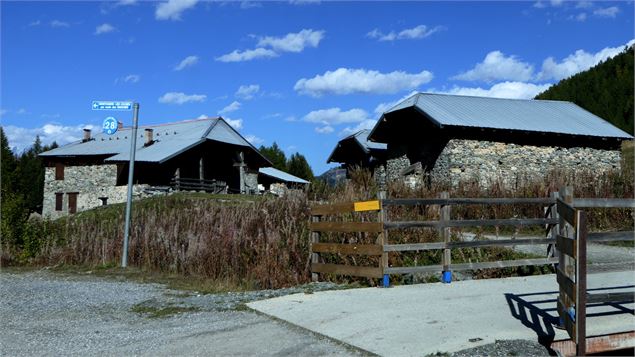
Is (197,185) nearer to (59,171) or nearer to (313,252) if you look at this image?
(59,171)

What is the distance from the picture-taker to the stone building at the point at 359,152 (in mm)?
37062

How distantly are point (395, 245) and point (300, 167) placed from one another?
216 ft

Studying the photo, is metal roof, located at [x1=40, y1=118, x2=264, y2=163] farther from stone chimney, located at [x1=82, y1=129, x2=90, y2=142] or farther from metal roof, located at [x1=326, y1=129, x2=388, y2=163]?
metal roof, located at [x1=326, y1=129, x2=388, y2=163]

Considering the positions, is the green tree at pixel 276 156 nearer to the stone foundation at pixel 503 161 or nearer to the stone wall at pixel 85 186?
the stone wall at pixel 85 186

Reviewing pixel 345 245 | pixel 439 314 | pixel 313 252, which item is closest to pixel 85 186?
pixel 313 252

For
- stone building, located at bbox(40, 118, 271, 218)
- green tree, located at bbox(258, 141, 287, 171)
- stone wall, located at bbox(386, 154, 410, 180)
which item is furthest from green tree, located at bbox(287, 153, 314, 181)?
stone wall, located at bbox(386, 154, 410, 180)

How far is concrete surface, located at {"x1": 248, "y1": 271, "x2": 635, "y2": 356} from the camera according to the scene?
5.95 metres

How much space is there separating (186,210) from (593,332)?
10.6 m

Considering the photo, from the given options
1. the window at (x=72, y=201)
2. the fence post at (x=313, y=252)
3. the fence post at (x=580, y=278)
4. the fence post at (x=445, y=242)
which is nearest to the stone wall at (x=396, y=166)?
the fence post at (x=313, y=252)

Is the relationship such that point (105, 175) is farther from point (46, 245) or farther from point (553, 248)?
point (553, 248)

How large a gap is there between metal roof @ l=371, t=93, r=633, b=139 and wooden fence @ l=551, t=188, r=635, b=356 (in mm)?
19772

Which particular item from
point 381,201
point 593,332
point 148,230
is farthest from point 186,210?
point 593,332

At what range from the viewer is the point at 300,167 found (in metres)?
74.8

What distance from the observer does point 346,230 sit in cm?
980
